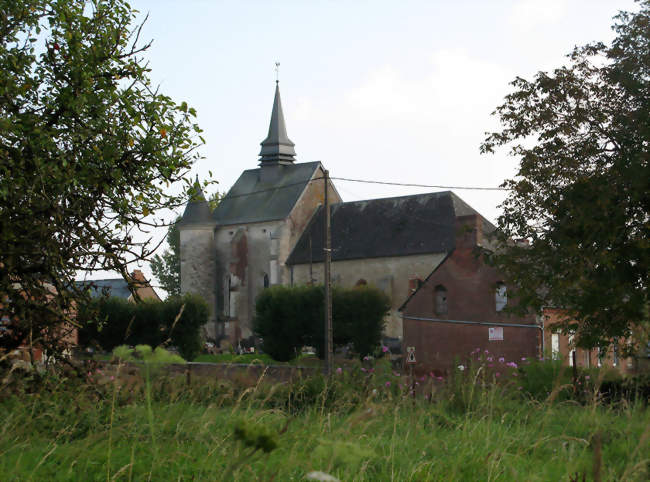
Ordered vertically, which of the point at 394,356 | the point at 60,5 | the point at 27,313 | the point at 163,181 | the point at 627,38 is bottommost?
the point at 394,356

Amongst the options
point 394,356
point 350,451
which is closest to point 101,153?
point 350,451

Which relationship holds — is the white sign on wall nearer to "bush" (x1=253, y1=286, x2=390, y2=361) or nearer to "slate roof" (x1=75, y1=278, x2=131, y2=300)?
"bush" (x1=253, y1=286, x2=390, y2=361)

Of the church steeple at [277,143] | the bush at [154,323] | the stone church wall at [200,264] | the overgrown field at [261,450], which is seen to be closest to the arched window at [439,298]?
the bush at [154,323]

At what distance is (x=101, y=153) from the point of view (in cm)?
867

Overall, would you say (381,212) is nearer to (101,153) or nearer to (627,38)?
(627,38)

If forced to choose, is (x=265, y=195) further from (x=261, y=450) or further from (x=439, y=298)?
(x=261, y=450)

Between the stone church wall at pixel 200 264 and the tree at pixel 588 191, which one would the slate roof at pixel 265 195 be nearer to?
the stone church wall at pixel 200 264

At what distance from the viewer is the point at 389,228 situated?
57.8m

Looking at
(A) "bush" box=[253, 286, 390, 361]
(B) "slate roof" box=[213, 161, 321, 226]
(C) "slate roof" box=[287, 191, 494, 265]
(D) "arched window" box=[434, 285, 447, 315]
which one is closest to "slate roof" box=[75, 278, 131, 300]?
(A) "bush" box=[253, 286, 390, 361]

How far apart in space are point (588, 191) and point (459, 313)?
21.2m

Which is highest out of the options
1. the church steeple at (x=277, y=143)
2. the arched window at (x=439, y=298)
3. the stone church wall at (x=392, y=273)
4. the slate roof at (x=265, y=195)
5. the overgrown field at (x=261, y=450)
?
the church steeple at (x=277, y=143)

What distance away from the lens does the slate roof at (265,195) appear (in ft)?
209

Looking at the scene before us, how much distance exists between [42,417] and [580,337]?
11579mm

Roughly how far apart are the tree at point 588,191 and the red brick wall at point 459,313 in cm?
1661
